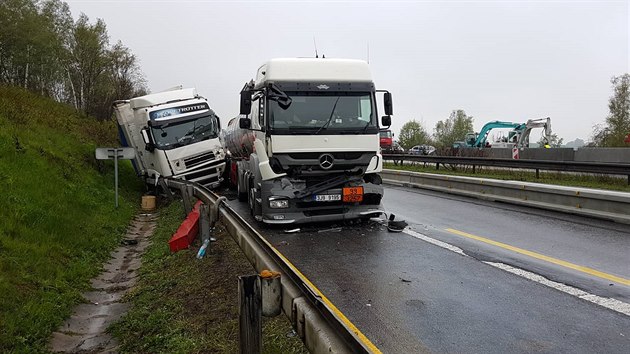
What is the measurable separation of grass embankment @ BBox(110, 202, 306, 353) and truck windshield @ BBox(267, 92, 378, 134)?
2538 mm

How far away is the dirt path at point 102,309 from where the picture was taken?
5171 mm

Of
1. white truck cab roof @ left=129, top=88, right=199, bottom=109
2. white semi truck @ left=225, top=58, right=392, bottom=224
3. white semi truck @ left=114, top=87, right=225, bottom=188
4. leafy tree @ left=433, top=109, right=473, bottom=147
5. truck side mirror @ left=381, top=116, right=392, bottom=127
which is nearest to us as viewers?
white semi truck @ left=225, top=58, right=392, bottom=224

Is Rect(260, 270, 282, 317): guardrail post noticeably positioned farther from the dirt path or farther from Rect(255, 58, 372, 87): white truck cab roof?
Rect(255, 58, 372, 87): white truck cab roof

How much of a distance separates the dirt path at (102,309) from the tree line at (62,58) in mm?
26525

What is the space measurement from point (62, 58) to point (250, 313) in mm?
46264

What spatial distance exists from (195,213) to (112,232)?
3.24 metres

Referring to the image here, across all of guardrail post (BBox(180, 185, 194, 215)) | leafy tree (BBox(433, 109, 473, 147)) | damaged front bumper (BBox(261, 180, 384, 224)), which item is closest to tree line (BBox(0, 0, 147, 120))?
guardrail post (BBox(180, 185, 194, 215))

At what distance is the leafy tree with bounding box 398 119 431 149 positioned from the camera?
7876 centimetres

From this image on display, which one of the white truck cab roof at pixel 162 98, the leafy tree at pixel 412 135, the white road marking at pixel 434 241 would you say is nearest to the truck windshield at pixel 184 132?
the white truck cab roof at pixel 162 98

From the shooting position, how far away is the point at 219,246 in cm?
818

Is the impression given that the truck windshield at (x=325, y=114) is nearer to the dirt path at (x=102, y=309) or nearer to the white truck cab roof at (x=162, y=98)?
the dirt path at (x=102, y=309)

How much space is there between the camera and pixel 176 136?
55.0 ft

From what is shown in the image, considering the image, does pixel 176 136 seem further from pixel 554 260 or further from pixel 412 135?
pixel 412 135

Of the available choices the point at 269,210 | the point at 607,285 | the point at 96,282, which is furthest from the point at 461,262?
the point at 96,282
